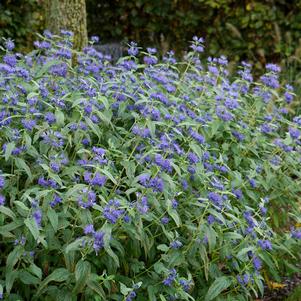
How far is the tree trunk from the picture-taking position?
6.76 meters

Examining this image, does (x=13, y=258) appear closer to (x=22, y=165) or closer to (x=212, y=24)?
(x=22, y=165)

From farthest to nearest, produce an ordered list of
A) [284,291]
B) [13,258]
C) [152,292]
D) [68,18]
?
1. [68,18]
2. [284,291]
3. [152,292]
4. [13,258]

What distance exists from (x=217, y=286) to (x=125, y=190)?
82cm

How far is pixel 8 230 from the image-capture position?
3357mm

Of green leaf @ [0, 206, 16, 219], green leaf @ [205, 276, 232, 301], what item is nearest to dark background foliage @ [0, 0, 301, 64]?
green leaf @ [205, 276, 232, 301]

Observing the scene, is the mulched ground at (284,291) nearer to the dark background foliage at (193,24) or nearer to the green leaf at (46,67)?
the green leaf at (46,67)

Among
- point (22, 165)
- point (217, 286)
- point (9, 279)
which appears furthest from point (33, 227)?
point (217, 286)

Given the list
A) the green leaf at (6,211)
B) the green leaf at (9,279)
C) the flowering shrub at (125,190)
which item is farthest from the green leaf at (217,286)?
the green leaf at (6,211)

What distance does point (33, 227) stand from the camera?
321cm

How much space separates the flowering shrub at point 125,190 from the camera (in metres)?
3.45

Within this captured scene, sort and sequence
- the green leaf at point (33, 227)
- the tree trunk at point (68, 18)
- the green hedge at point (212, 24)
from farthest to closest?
the green hedge at point (212, 24), the tree trunk at point (68, 18), the green leaf at point (33, 227)

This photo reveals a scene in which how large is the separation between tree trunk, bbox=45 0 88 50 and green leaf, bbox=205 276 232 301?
11.7ft

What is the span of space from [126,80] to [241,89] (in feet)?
4.13

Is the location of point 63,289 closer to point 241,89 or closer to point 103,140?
point 103,140
